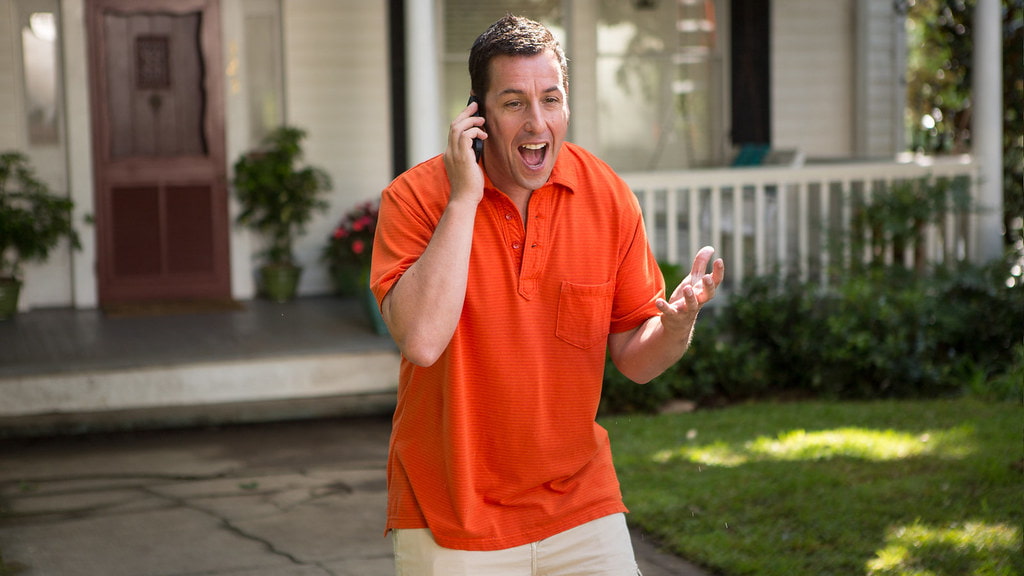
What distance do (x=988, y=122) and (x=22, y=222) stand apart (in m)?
7.23

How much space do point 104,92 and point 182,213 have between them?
3.75 feet

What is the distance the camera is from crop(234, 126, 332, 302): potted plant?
372 inches

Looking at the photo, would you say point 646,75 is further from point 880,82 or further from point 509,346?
point 509,346

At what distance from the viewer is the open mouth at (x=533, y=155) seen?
91.6 inches

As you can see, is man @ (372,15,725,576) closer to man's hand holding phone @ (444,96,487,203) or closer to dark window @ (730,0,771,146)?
man's hand holding phone @ (444,96,487,203)

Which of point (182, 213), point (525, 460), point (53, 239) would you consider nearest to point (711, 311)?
point (182, 213)

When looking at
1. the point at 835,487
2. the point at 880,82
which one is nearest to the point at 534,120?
the point at 835,487

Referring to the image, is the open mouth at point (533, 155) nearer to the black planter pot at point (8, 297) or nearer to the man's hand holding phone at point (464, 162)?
the man's hand holding phone at point (464, 162)

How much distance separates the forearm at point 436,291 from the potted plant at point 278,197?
745 centimetres

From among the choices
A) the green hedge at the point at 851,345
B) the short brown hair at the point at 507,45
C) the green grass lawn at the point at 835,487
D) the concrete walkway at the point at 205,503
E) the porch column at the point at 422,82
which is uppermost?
the porch column at the point at 422,82

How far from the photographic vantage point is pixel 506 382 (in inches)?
89.7

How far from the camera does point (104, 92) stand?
365 inches

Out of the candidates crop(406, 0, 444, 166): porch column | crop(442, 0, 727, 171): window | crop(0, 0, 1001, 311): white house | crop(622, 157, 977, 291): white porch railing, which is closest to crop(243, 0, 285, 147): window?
crop(0, 0, 1001, 311): white house

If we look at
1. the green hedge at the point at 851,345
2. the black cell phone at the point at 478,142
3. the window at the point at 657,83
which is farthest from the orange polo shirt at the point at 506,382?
the window at the point at 657,83
